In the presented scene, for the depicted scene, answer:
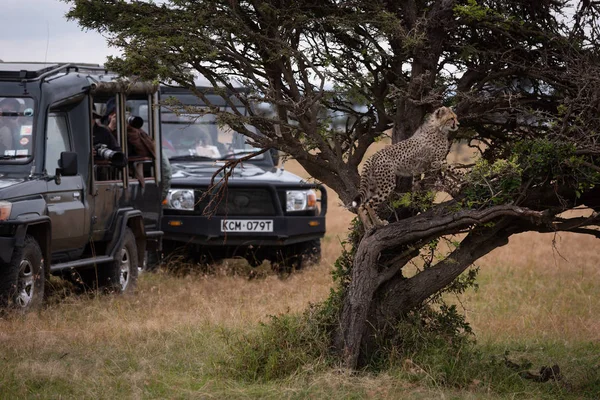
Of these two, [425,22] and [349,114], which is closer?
[425,22]

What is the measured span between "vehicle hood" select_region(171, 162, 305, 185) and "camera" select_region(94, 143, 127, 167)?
1831mm

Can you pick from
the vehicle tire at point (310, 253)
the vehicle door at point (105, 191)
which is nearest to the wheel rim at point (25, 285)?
the vehicle door at point (105, 191)

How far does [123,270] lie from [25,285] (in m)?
2.31

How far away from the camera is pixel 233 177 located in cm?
1237

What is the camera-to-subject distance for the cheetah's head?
6.87 m

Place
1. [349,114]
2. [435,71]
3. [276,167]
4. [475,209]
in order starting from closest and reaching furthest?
[475,209] < [435,71] < [349,114] < [276,167]

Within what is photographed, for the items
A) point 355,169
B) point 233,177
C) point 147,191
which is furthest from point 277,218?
point 355,169

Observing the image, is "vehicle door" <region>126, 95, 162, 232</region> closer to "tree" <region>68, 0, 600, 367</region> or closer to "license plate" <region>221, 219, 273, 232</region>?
"license plate" <region>221, 219, 273, 232</region>

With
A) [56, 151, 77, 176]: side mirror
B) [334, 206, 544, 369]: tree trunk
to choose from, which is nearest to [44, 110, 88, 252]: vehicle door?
[56, 151, 77, 176]: side mirror

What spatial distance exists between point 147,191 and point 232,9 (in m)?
5.10

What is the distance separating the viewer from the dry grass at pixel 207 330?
20.8ft

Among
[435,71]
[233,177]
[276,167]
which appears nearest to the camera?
[435,71]

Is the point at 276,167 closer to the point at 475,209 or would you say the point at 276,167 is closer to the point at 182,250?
the point at 182,250

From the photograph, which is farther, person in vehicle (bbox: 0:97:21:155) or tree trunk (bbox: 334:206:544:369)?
person in vehicle (bbox: 0:97:21:155)
